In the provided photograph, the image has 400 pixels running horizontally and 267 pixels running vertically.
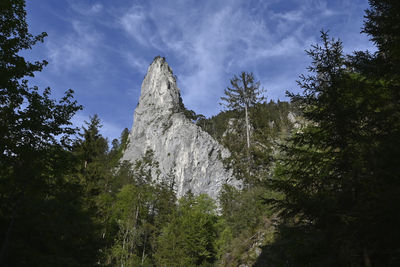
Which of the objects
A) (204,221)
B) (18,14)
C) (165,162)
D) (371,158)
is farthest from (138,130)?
(371,158)

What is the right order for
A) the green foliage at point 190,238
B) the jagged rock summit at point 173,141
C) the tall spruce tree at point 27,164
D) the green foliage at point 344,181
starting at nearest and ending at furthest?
1. the green foliage at point 344,181
2. the tall spruce tree at point 27,164
3. the green foliage at point 190,238
4. the jagged rock summit at point 173,141

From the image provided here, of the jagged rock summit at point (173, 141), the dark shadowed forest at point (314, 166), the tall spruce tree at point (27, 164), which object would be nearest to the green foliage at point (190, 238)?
the jagged rock summit at point (173, 141)

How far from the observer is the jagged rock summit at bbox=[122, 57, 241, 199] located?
57.8m

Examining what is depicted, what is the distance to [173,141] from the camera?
67.2m

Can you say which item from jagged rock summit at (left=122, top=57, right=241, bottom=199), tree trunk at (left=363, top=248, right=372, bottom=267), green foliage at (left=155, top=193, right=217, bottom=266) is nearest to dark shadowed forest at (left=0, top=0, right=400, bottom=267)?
tree trunk at (left=363, top=248, right=372, bottom=267)

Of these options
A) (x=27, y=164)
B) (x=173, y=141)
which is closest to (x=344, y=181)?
(x=27, y=164)

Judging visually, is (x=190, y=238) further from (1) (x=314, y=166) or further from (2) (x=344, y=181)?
(2) (x=344, y=181)

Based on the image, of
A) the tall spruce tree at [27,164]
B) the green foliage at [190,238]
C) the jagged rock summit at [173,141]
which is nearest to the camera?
the tall spruce tree at [27,164]

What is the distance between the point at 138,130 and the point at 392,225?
262ft

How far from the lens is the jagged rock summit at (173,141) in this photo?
190 ft

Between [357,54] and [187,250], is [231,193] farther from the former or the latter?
[357,54]

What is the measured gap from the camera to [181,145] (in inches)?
2554

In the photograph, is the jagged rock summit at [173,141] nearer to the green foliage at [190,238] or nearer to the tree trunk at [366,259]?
Result: the green foliage at [190,238]

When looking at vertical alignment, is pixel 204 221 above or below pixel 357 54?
below
